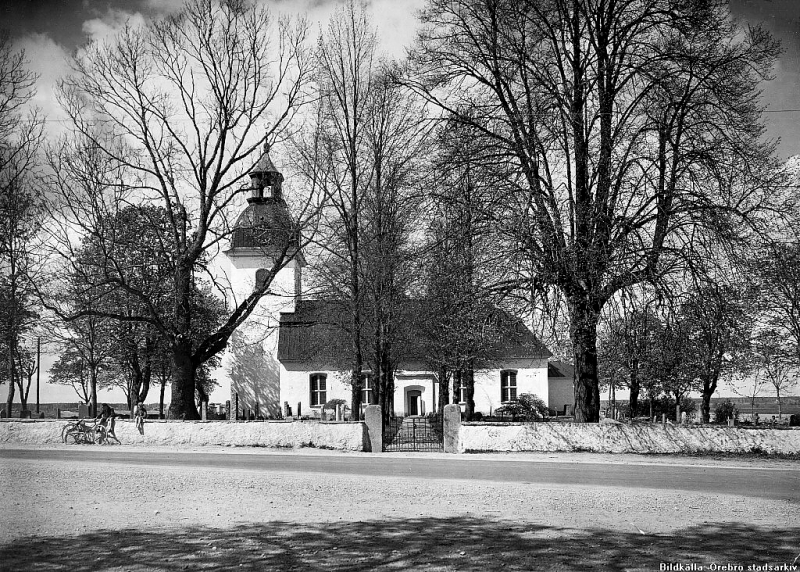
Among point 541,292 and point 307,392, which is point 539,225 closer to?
point 541,292

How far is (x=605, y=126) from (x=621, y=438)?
29.1 feet

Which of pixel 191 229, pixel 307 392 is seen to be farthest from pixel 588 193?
pixel 307 392

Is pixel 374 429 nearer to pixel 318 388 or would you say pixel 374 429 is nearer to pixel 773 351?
pixel 773 351

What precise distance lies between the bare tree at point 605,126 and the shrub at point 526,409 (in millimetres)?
23180

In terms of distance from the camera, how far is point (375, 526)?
10.9 m

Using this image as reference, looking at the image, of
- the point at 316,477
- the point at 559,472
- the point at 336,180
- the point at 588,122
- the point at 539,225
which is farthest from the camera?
the point at 336,180

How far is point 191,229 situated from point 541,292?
16990mm

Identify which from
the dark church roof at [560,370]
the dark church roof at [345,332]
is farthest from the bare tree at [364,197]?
the dark church roof at [560,370]

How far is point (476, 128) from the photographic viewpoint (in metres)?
23.5

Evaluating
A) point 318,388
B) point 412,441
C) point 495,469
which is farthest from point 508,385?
point 495,469

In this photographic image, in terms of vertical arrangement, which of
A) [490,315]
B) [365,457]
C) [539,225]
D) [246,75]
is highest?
[246,75]

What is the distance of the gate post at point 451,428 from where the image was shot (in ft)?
78.1

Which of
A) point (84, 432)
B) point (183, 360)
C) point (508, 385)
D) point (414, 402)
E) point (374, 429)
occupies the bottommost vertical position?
point (414, 402)

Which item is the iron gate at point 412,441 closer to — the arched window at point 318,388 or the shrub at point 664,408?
the shrub at point 664,408
